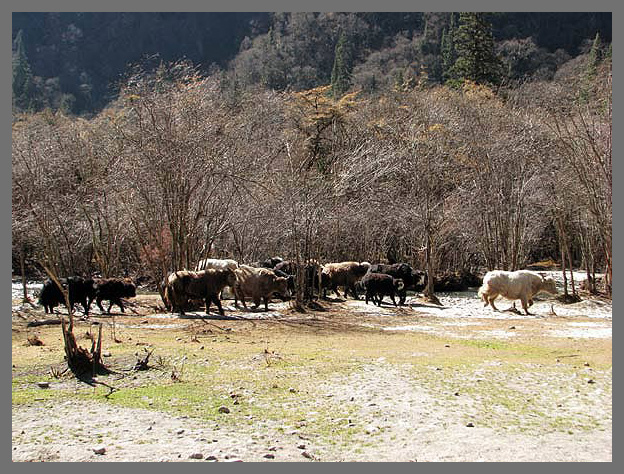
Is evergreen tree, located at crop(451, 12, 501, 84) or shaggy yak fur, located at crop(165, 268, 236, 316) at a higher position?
evergreen tree, located at crop(451, 12, 501, 84)

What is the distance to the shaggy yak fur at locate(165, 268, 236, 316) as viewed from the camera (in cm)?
1723

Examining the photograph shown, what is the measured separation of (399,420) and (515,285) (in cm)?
1374

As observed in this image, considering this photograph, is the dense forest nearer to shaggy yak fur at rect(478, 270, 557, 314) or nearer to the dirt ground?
shaggy yak fur at rect(478, 270, 557, 314)

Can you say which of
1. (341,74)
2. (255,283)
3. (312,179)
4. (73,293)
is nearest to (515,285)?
(255,283)

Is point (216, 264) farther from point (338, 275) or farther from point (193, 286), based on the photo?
point (338, 275)

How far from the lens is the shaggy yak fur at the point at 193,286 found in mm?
17234

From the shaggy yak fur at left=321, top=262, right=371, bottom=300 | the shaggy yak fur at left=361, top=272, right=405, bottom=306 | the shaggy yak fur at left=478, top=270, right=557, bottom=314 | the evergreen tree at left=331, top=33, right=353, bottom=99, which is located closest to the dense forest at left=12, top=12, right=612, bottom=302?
the shaggy yak fur at left=321, top=262, right=371, bottom=300

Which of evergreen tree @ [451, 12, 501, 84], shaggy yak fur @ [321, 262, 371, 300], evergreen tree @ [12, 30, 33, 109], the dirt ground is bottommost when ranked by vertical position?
the dirt ground

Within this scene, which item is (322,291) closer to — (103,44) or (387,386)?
(387,386)

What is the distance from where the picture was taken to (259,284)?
63.7ft

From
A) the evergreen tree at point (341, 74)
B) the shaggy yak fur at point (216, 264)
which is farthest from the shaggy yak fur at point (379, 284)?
the evergreen tree at point (341, 74)

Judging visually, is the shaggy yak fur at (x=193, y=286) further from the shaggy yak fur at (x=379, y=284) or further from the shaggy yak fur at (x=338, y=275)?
the shaggy yak fur at (x=338, y=275)

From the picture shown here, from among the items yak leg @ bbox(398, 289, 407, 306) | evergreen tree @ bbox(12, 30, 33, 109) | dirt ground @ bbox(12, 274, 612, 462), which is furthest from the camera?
evergreen tree @ bbox(12, 30, 33, 109)

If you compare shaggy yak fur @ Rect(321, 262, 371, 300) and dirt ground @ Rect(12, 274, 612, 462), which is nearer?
dirt ground @ Rect(12, 274, 612, 462)
